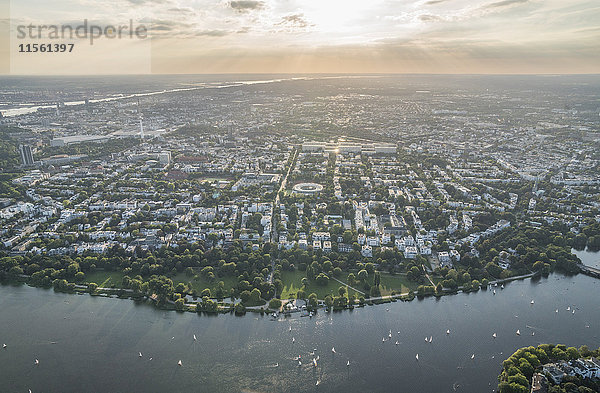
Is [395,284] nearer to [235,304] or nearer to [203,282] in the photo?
[235,304]

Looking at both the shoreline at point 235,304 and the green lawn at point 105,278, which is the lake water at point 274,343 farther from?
the green lawn at point 105,278

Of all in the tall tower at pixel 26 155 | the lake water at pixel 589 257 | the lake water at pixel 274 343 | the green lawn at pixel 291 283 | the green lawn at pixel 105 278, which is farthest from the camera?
the tall tower at pixel 26 155

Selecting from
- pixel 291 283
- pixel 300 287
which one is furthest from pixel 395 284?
pixel 291 283

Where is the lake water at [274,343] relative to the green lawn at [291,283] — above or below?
below

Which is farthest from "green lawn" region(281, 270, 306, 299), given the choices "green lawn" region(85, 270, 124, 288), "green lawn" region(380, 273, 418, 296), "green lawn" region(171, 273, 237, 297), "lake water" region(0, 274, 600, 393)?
"green lawn" region(85, 270, 124, 288)

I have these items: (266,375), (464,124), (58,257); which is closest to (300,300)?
(266,375)

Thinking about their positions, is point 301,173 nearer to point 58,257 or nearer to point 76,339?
point 58,257

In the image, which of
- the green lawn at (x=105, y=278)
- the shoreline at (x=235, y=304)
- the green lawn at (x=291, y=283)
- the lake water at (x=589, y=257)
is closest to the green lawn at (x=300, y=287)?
the green lawn at (x=291, y=283)
